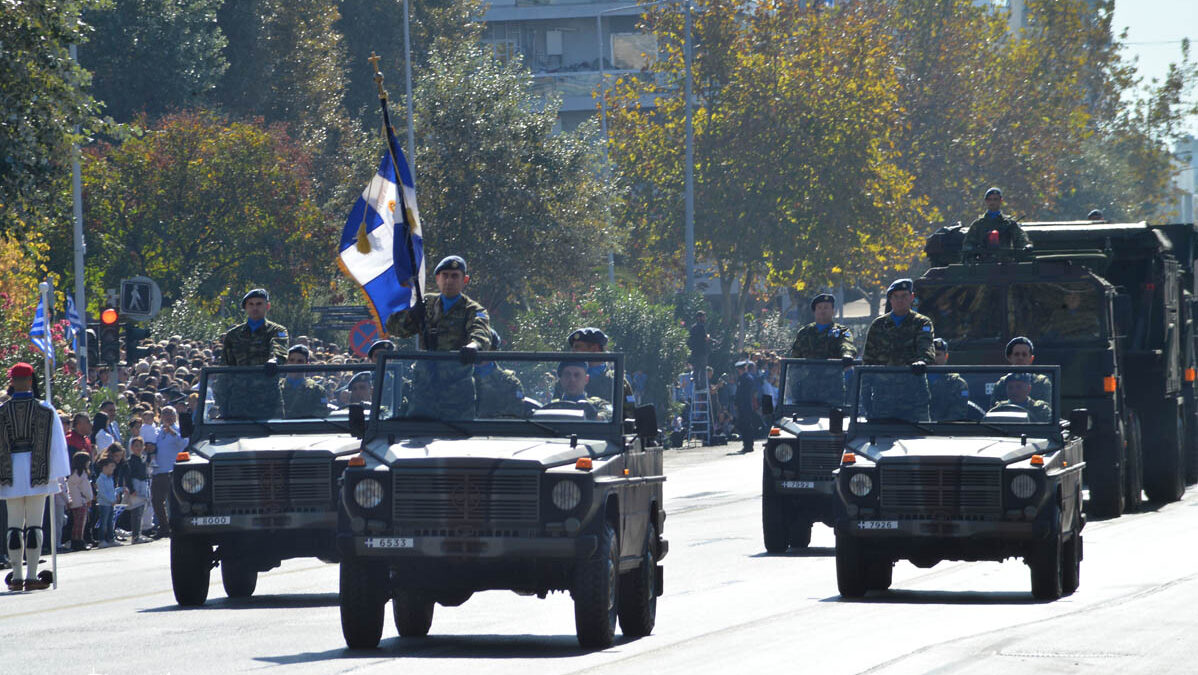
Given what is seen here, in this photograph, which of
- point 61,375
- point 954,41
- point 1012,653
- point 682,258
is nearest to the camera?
point 1012,653

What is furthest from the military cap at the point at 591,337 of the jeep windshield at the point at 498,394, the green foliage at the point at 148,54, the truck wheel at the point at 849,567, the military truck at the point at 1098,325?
the green foliage at the point at 148,54

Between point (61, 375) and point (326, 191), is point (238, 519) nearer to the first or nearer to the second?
point (61, 375)

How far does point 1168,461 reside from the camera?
82.6 ft

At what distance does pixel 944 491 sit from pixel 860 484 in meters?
0.60

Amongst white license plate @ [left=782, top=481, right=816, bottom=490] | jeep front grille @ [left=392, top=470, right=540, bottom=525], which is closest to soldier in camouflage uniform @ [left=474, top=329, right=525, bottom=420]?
jeep front grille @ [left=392, top=470, right=540, bottom=525]

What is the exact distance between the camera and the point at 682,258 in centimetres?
6362

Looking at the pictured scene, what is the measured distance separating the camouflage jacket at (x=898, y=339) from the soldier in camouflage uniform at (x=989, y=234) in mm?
5834

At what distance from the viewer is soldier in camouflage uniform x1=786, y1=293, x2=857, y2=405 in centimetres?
1992

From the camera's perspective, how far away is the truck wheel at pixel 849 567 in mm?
15219

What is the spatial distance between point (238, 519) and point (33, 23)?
10688mm

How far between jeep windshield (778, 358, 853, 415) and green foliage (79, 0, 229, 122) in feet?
127

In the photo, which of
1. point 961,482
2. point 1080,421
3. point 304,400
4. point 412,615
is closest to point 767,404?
point 1080,421

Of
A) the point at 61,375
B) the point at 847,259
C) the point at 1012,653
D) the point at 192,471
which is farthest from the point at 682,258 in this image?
the point at 1012,653

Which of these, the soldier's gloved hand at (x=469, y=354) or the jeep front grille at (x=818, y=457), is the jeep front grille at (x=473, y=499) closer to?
the soldier's gloved hand at (x=469, y=354)
